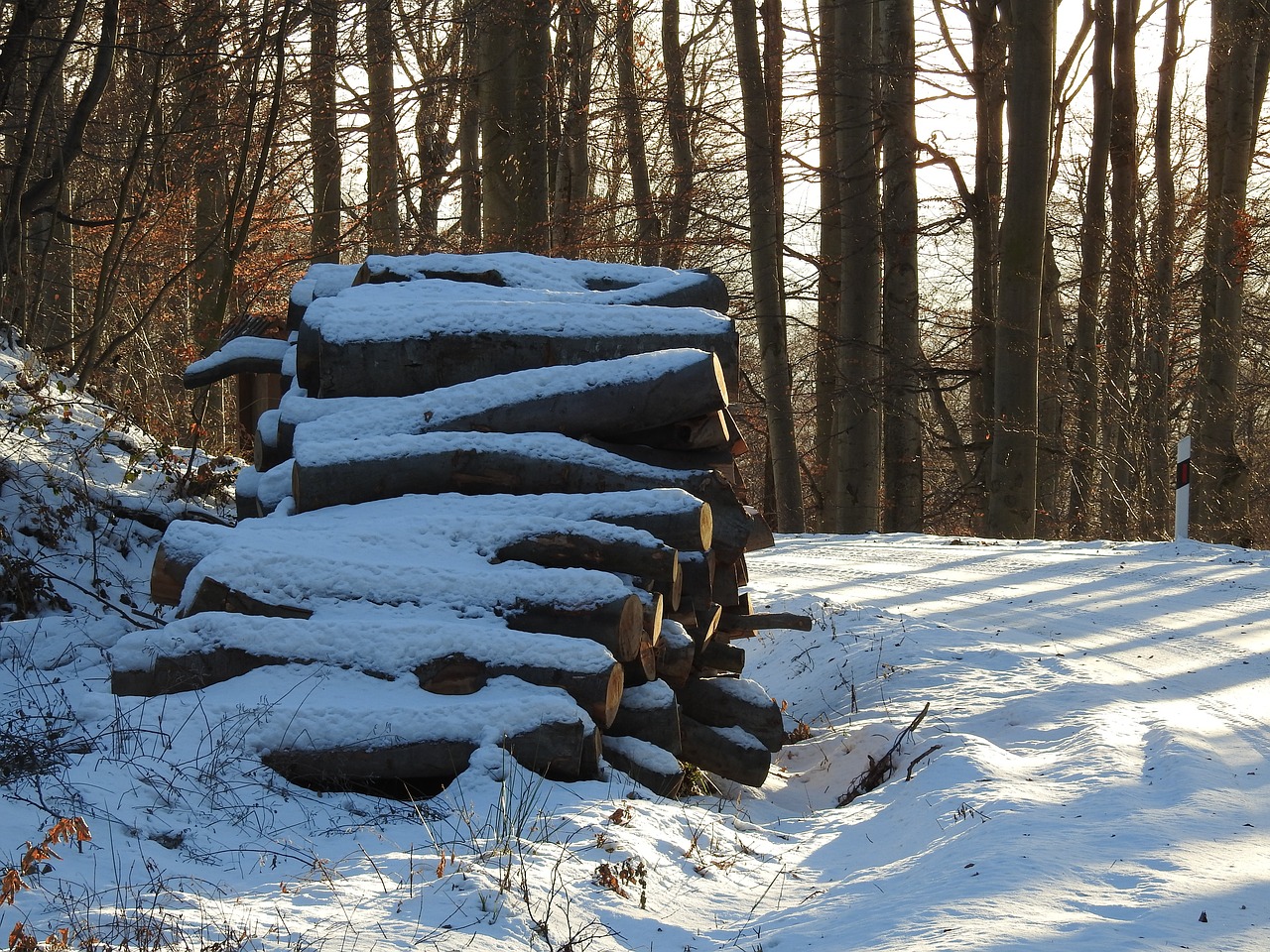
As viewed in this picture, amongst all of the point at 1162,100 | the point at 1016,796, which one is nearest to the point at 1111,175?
the point at 1162,100

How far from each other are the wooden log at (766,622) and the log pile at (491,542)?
0.02m

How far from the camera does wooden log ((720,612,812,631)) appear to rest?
23.0ft

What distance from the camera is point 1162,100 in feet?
69.4

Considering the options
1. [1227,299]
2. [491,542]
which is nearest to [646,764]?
[491,542]

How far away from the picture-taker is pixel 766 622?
7.10 m

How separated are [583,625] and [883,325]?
1521 cm

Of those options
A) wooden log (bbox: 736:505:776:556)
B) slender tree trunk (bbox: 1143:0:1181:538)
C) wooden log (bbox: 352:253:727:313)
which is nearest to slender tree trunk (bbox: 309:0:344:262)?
wooden log (bbox: 352:253:727:313)

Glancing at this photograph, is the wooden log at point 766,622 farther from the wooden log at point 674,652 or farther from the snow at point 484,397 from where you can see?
the snow at point 484,397

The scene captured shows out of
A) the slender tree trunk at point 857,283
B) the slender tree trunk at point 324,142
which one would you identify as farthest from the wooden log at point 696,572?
the slender tree trunk at point 857,283

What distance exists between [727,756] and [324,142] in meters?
14.7

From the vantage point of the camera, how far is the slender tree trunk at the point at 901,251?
17578 millimetres

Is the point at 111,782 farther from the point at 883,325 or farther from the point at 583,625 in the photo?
the point at 883,325

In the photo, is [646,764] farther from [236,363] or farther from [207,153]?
[207,153]

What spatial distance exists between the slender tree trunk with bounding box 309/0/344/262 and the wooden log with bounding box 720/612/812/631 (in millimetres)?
10872
